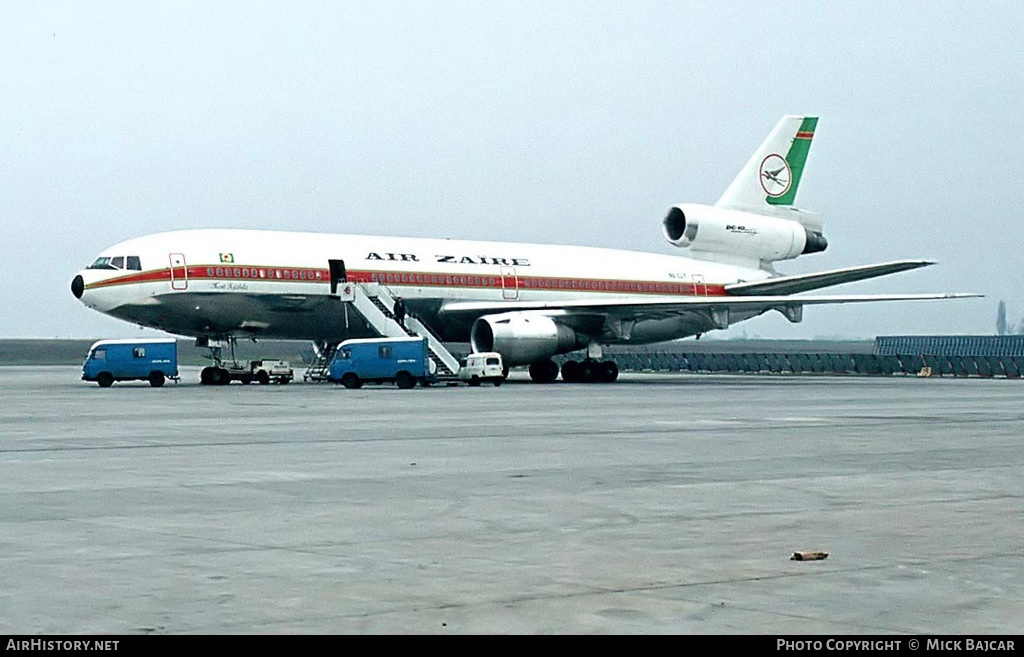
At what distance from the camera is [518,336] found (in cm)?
4981

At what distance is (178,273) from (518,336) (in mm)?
11020

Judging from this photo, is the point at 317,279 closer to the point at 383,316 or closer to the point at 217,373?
the point at 383,316

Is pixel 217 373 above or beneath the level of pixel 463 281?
beneath

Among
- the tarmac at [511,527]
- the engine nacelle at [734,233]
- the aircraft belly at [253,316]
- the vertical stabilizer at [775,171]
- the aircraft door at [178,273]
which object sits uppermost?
the vertical stabilizer at [775,171]

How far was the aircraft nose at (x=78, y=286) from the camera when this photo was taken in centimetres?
4709

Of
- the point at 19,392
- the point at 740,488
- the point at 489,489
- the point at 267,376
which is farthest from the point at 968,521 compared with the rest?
the point at 267,376

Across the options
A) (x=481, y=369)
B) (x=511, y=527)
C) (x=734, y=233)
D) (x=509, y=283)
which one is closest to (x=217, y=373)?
(x=481, y=369)

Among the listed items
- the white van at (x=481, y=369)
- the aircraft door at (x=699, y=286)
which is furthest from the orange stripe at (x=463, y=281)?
the white van at (x=481, y=369)

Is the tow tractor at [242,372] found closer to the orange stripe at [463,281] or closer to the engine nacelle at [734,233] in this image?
the orange stripe at [463,281]

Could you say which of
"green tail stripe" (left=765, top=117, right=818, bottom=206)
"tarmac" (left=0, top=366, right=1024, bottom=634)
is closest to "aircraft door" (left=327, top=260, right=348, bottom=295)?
"green tail stripe" (left=765, top=117, right=818, bottom=206)

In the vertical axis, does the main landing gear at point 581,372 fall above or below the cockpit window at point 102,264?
below

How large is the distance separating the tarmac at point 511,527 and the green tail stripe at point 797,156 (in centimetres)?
3469

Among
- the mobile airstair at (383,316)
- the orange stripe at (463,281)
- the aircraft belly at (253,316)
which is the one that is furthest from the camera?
the mobile airstair at (383,316)

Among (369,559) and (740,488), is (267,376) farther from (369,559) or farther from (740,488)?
(369,559)
